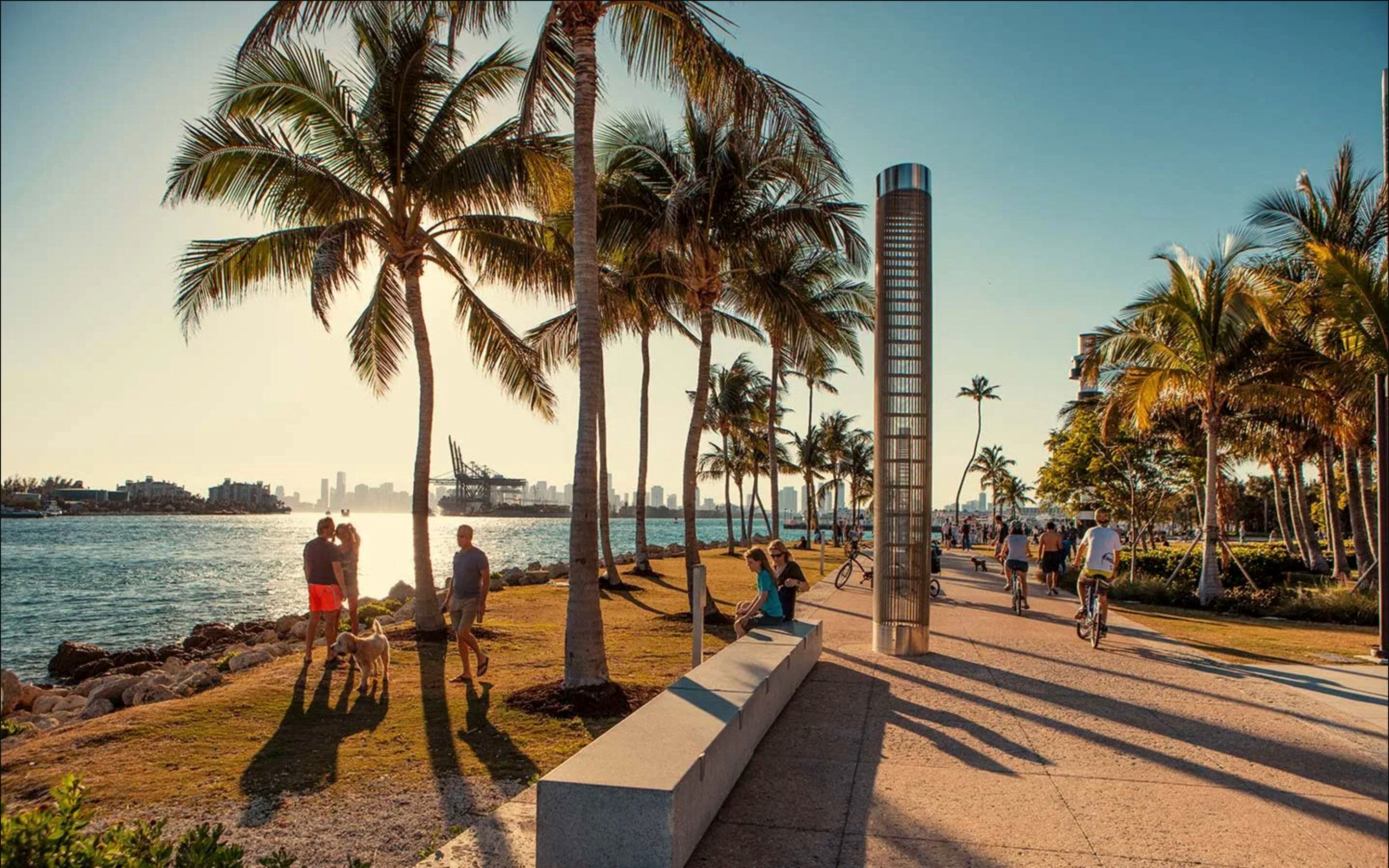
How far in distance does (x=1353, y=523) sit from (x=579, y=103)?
949 inches

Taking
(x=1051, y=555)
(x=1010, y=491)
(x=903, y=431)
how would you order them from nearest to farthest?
(x=903, y=431)
(x=1051, y=555)
(x=1010, y=491)

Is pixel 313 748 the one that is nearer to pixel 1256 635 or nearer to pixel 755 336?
pixel 1256 635

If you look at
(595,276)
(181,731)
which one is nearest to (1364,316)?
(595,276)

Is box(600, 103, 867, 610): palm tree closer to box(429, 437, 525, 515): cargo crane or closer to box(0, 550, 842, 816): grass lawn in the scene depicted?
box(0, 550, 842, 816): grass lawn

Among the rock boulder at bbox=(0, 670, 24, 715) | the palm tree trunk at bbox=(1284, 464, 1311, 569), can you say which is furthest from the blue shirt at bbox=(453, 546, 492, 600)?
the palm tree trunk at bbox=(1284, 464, 1311, 569)

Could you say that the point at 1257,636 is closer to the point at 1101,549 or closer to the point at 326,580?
the point at 1101,549

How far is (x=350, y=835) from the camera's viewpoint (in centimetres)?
502

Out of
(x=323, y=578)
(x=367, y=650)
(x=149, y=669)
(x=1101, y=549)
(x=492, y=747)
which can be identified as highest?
(x=1101, y=549)

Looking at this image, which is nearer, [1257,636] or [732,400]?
[1257,636]

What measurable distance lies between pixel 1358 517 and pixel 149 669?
92.1ft

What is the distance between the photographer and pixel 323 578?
408 inches

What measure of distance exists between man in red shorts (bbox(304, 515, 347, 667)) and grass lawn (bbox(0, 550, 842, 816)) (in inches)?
19.4

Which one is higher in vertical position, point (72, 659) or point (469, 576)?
point (469, 576)

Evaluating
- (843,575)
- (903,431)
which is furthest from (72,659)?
(843,575)
